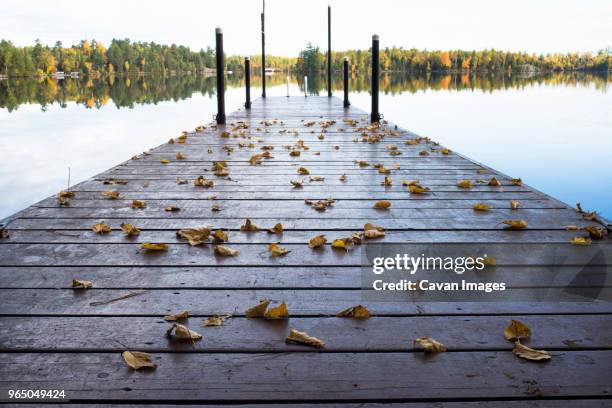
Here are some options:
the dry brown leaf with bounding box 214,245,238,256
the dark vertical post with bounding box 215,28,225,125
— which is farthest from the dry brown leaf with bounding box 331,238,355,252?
the dark vertical post with bounding box 215,28,225,125

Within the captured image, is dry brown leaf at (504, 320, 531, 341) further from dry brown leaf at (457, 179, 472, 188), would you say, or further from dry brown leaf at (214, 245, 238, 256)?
dry brown leaf at (457, 179, 472, 188)

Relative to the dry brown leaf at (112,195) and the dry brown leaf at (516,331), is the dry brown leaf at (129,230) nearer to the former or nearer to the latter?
the dry brown leaf at (112,195)

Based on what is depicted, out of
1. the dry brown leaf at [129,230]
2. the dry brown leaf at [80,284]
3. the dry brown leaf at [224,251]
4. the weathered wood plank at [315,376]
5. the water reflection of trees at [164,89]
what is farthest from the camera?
the water reflection of trees at [164,89]

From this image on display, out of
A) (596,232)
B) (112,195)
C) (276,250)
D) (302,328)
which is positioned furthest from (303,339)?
(112,195)

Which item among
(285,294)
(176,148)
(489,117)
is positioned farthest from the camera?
(489,117)

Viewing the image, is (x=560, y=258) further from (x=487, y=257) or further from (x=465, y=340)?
(x=465, y=340)

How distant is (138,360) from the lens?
144cm

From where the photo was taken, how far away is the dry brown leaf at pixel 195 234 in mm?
2496

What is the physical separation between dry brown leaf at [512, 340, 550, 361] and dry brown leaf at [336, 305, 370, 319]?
443mm

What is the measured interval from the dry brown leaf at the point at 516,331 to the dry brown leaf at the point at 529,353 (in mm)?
51

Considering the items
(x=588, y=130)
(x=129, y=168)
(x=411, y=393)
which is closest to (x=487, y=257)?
(x=411, y=393)

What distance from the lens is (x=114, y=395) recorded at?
4.26 ft

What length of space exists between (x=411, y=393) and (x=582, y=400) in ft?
1.28

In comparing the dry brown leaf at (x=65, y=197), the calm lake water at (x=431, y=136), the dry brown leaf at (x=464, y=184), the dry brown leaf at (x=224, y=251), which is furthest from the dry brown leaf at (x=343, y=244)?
the calm lake water at (x=431, y=136)
